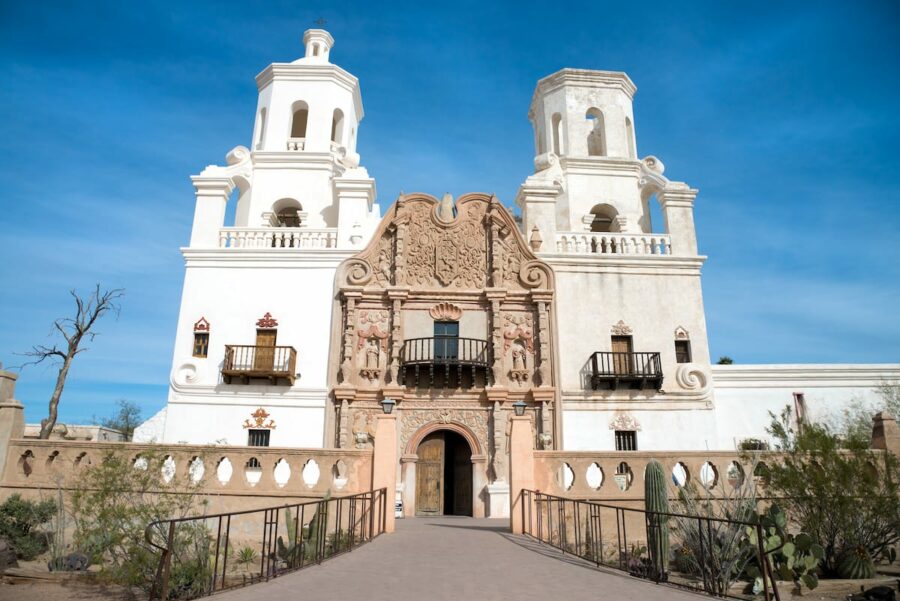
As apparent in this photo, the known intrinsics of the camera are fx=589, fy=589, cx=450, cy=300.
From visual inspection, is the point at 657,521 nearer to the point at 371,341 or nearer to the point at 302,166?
the point at 371,341

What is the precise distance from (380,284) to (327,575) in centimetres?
1379

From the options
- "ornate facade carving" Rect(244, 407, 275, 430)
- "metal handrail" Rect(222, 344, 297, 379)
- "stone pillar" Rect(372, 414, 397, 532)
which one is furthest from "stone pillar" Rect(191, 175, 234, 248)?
"stone pillar" Rect(372, 414, 397, 532)

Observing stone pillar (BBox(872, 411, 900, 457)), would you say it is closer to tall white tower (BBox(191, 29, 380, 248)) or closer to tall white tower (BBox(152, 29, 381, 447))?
tall white tower (BBox(152, 29, 381, 447))

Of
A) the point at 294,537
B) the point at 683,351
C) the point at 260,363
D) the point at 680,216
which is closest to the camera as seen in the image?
the point at 294,537

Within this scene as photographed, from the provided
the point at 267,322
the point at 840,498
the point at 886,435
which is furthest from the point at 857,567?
the point at 267,322

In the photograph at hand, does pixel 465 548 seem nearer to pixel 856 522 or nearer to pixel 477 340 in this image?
pixel 856 522

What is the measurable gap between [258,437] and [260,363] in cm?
241

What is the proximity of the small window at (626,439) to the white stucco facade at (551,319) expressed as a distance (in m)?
0.16

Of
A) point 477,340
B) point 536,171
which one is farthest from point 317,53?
point 477,340

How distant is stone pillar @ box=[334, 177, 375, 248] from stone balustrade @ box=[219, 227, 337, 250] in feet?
1.72

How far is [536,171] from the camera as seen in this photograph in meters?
24.4

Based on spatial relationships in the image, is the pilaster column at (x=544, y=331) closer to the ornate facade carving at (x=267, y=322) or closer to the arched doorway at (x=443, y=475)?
the arched doorway at (x=443, y=475)

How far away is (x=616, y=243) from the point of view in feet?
73.6

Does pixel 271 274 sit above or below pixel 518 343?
above
